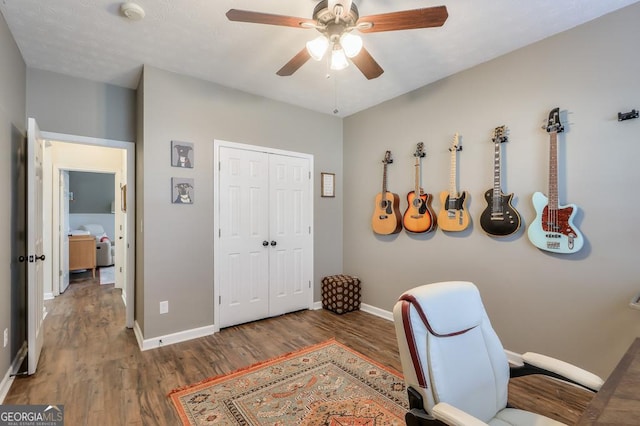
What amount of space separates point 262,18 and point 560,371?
2199mm

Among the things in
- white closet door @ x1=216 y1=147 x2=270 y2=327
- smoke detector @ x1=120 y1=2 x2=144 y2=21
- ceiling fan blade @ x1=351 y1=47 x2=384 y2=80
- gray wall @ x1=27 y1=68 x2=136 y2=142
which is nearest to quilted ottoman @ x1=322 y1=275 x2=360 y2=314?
white closet door @ x1=216 y1=147 x2=270 y2=327

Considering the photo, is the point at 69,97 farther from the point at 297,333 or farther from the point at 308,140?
the point at 297,333

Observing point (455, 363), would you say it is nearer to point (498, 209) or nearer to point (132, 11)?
point (498, 209)

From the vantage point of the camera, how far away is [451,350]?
1220 millimetres

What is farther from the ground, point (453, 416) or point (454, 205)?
point (454, 205)

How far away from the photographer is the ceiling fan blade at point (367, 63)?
6.51ft

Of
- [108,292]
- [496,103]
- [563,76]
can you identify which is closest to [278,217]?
[496,103]

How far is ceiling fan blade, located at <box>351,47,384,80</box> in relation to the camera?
6.51 ft

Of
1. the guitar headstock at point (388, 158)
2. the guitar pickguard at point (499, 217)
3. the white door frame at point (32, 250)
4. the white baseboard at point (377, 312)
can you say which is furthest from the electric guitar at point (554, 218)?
the white door frame at point (32, 250)

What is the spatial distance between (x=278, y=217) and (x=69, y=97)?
7.99 feet

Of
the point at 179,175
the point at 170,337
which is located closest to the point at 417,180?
the point at 179,175

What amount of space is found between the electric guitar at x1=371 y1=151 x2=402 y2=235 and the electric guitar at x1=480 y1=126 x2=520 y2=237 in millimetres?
1003

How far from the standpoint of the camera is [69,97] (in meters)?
3.01

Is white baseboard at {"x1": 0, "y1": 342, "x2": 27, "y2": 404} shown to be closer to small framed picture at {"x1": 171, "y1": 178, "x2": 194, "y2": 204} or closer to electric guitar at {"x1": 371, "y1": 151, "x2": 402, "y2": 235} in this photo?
small framed picture at {"x1": 171, "y1": 178, "x2": 194, "y2": 204}
